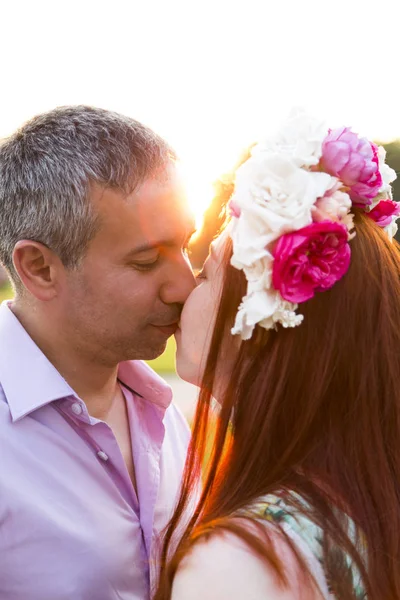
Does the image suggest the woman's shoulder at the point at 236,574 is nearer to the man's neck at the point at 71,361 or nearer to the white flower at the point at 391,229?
the white flower at the point at 391,229

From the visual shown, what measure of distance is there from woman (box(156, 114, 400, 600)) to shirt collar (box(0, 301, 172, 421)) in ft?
2.10

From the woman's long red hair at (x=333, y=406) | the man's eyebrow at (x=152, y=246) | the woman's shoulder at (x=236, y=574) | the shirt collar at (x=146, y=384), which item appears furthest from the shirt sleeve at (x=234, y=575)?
the shirt collar at (x=146, y=384)

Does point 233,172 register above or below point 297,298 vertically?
above

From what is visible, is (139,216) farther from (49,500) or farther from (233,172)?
(49,500)

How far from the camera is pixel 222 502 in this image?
1.90 meters

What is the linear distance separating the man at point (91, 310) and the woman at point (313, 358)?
0.49m

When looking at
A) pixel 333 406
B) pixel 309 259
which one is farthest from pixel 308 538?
pixel 309 259

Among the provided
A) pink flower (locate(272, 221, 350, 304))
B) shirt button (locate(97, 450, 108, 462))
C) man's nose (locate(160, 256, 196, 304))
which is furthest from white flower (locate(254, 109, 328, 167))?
shirt button (locate(97, 450, 108, 462))

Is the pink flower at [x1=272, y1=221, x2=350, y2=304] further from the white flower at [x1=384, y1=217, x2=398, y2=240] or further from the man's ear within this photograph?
the man's ear

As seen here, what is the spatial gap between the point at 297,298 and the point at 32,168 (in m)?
1.19

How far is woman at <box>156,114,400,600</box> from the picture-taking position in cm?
181

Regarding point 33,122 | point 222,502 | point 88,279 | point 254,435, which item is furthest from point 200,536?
point 33,122

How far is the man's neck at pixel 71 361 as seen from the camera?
263 cm

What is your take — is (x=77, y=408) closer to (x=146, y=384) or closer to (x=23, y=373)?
(x=23, y=373)
